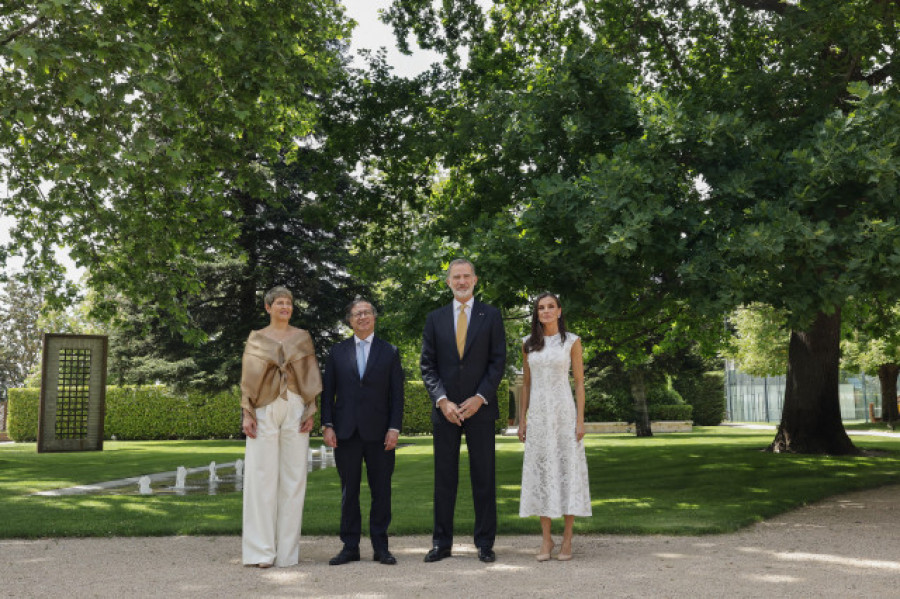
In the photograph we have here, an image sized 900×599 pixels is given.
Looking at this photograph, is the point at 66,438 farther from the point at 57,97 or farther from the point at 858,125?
the point at 858,125

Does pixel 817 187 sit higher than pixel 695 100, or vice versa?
pixel 695 100

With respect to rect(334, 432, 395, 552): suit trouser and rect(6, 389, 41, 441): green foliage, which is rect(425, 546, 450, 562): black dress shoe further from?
rect(6, 389, 41, 441): green foliage

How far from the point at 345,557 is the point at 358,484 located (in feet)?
1.85

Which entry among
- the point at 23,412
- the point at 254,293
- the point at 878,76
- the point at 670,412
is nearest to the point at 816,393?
the point at 878,76

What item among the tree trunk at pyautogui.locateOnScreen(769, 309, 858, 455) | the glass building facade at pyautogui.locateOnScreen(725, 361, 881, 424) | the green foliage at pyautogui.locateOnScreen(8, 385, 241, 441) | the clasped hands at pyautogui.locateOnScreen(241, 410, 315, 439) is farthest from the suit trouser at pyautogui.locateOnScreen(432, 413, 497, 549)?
the glass building facade at pyautogui.locateOnScreen(725, 361, 881, 424)

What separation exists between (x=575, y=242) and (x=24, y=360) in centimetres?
6072

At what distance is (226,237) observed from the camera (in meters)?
14.0

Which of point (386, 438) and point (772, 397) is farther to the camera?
point (772, 397)

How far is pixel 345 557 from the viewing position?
19.5ft

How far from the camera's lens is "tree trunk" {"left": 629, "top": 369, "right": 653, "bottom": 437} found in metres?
27.6

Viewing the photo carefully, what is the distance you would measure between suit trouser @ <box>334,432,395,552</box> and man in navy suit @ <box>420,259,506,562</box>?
0.41m

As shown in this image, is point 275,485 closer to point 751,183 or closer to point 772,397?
point 751,183

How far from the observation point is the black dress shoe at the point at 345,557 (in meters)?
5.91

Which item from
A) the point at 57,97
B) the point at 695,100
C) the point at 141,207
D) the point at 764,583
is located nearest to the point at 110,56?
the point at 57,97
